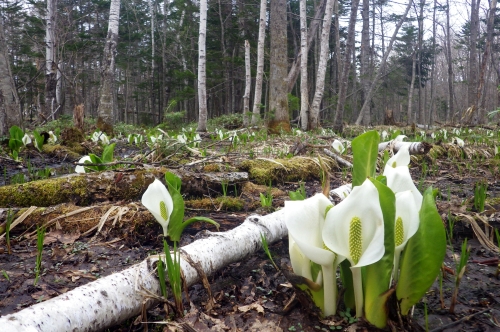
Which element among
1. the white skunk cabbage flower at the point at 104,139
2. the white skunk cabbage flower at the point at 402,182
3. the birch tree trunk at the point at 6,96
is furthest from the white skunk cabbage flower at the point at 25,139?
the white skunk cabbage flower at the point at 402,182

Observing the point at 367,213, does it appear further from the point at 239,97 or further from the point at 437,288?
the point at 239,97

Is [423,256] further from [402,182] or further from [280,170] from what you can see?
[280,170]

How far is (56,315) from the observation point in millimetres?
911

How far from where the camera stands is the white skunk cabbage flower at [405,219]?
0.90 m

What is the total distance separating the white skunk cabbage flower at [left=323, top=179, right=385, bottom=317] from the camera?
0.82 metres

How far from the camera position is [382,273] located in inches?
36.6

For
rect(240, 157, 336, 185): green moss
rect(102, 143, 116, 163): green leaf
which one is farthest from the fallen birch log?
rect(102, 143, 116, 163): green leaf

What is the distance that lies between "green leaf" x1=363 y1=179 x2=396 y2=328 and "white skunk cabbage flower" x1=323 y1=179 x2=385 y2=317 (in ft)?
0.26

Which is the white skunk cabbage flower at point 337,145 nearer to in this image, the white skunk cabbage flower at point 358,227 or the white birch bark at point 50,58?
the white skunk cabbage flower at point 358,227

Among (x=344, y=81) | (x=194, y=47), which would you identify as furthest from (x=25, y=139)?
(x=194, y=47)

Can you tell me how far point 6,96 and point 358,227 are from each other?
6.73m

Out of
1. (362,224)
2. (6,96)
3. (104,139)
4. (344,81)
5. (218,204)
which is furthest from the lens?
(344,81)

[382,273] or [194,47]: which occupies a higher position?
[194,47]

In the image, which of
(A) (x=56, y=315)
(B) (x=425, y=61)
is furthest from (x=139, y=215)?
(B) (x=425, y=61)
